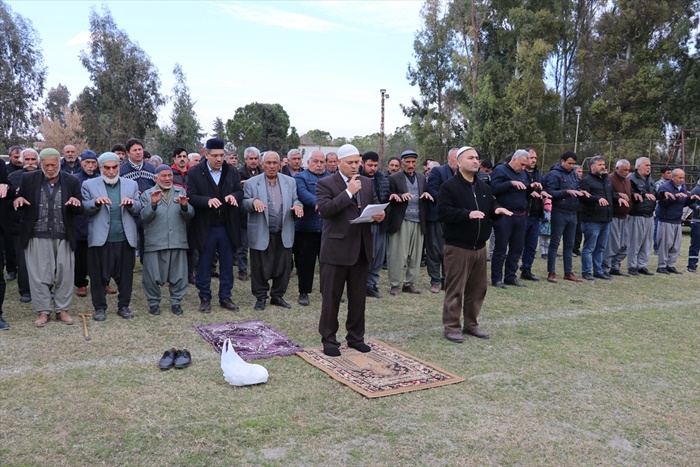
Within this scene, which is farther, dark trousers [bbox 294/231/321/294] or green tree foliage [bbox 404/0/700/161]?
green tree foliage [bbox 404/0/700/161]

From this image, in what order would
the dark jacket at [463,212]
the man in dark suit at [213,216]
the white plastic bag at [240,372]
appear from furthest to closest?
the man in dark suit at [213,216], the dark jacket at [463,212], the white plastic bag at [240,372]

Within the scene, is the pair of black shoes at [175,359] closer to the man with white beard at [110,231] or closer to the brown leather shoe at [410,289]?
the man with white beard at [110,231]

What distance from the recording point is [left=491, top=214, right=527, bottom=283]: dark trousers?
28.2 ft

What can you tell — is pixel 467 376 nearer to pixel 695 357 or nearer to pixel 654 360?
pixel 654 360

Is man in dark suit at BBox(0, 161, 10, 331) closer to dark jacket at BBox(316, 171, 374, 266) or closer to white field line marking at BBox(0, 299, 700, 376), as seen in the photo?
white field line marking at BBox(0, 299, 700, 376)

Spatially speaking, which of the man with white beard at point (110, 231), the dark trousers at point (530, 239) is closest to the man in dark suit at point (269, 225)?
the man with white beard at point (110, 231)

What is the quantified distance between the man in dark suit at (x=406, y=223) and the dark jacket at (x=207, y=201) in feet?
7.67

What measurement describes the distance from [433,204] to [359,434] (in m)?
5.17

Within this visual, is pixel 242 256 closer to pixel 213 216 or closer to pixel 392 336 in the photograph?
pixel 213 216

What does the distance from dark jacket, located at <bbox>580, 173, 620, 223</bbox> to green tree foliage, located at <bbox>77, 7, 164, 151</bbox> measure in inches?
1517

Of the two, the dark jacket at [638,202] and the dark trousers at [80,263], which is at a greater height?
the dark jacket at [638,202]

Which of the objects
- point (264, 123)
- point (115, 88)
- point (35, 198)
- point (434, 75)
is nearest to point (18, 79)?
point (115, 88)

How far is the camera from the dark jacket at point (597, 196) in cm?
939

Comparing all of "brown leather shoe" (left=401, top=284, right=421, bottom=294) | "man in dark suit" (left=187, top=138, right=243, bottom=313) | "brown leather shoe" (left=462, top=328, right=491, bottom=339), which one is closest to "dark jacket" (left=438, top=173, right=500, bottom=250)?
"brown leather shoe" (left=462, top=328, right=491, bottom=339)
